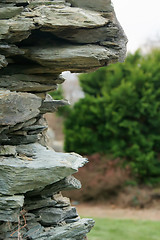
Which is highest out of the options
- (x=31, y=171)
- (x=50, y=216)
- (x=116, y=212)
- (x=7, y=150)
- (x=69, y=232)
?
(x=7, y=150)

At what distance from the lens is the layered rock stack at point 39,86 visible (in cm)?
488

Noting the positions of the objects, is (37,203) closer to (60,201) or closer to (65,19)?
(60,201)

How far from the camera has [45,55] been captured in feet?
17.6

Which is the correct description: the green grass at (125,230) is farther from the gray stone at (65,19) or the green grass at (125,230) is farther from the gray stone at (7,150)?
the gray stone at (65,19)

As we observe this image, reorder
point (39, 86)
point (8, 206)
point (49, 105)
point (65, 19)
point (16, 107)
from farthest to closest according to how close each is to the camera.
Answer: point (49, 105)
point (39, 86)
point (65, 19)
point (16, 107)
point (8, 206)

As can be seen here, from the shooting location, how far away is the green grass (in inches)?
414

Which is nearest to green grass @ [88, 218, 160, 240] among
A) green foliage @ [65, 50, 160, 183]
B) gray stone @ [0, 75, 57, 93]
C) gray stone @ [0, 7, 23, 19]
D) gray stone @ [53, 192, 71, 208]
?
green foliage @ [65, 50, 160, 183]

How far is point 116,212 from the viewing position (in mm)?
14531

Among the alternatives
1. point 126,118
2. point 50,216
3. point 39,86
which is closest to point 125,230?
point 126,118

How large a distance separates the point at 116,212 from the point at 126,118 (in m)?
4.14

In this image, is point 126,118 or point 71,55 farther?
point 126,118

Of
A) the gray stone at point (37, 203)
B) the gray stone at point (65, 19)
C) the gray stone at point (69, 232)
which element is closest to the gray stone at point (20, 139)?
the gray stone at point (37, 203)

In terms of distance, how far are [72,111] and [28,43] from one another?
1125 centimetres

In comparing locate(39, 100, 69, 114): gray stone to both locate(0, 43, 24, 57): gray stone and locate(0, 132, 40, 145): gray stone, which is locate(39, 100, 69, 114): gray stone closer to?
locate(0, 132, 40, 145): gray stone
